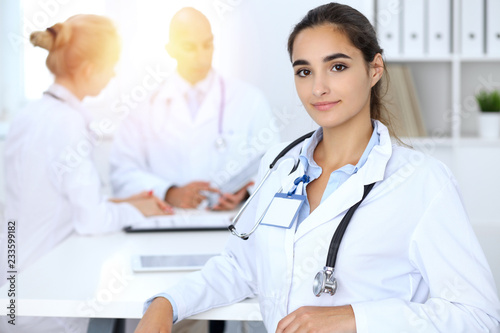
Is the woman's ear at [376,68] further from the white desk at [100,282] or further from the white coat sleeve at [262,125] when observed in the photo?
the white coat sleeve at [262,125]

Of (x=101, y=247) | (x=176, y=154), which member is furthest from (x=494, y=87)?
(x=101, y=247)

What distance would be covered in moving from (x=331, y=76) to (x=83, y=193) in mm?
1138

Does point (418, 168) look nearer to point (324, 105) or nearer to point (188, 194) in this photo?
point (324, 105)

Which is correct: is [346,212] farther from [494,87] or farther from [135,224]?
[494,87]

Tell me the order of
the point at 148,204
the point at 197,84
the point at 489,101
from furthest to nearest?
1. the point at 489,101
2. the point at 197,84
3. the point at 148,204

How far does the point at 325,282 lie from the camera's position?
105 cm

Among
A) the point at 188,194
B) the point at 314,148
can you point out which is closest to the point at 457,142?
the point at 188,194

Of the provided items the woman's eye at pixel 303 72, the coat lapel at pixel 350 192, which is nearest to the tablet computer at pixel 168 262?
the coat lapel at pixel 350 192

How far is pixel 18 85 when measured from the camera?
243 cm

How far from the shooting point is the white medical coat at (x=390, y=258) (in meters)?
1.02

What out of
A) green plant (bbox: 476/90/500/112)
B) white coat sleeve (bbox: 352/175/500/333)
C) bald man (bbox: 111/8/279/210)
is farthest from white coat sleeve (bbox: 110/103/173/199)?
green plant (bbox: 476/90/500/112)

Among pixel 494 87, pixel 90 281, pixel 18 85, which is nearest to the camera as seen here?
pixel 90 281

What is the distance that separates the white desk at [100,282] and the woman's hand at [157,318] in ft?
0.38

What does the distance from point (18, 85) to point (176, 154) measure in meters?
0.70
